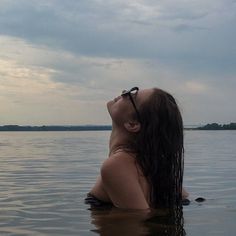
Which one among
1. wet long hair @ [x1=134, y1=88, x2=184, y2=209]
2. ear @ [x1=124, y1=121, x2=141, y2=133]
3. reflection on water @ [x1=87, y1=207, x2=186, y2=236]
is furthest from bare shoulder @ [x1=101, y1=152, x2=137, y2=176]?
reflection on water @ [x1=87, y1=207, x2=186, y2=236]

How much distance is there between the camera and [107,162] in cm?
443

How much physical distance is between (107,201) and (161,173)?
2.21ft

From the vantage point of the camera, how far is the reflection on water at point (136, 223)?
452 centimetres

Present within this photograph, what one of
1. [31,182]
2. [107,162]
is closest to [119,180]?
[107,162]

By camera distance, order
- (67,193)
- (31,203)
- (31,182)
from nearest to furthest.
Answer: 1. (31,203)
2. (67,193)
3. (31,182)

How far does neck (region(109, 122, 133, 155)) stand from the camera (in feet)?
15.5

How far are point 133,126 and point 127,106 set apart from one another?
0.57ft

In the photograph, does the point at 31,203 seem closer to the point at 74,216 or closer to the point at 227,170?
the point at 74,216

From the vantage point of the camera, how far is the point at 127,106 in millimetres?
4609

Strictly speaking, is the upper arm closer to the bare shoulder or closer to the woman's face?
the bare shoulder

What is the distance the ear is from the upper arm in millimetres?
258

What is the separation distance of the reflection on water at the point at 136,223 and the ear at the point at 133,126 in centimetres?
67

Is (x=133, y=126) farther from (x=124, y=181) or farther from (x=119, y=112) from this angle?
(x=124, y=181)

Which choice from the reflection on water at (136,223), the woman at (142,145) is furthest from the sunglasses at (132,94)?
the reflection on water at (136,223)
